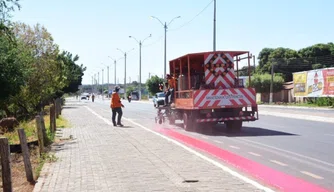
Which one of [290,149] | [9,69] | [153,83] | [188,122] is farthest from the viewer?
[153,83]

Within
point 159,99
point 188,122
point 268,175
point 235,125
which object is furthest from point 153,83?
point 268,175

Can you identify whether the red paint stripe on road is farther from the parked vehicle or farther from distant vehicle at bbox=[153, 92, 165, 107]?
distant vehicle at bbox=[153, 92, 165, 107]

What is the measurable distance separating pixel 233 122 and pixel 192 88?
2.05 metres

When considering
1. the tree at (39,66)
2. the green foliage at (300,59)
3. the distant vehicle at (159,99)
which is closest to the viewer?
the tree at (39,66)

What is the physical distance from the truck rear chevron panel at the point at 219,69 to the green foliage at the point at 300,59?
218 feet

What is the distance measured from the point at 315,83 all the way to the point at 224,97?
129 ft

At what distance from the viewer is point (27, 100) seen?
1204 inches

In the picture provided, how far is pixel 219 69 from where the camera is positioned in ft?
61.4

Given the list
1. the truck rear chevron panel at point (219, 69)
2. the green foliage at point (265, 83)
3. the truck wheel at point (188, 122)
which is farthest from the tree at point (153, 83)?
the truck rear chevron panel at point (219, 69)

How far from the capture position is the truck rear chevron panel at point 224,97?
690 inches

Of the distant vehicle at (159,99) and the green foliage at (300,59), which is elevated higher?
the green foliage at (300,59)

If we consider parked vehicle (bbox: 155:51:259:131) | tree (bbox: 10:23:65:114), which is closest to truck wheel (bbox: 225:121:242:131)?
→ parked vehicle (bbox: 155:51:259:131)

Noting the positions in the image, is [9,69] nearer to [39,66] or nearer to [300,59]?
[39,66]

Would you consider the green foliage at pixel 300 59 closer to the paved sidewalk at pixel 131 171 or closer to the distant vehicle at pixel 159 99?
the distant vehicle at pixel 159 99
